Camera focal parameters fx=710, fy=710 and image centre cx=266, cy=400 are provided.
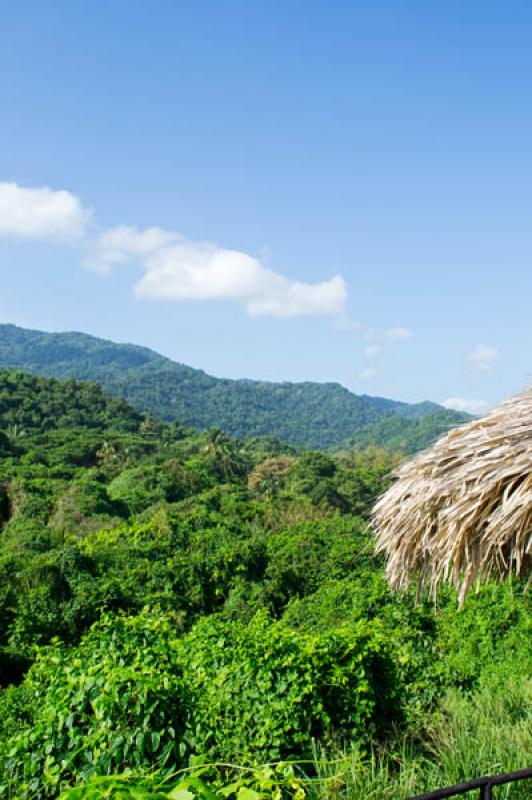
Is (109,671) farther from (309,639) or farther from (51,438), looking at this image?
(51,438)

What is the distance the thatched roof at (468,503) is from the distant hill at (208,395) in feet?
297

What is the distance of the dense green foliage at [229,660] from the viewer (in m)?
3.28

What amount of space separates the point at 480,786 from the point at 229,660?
344 cm

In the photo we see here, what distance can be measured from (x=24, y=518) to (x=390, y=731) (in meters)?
19.1

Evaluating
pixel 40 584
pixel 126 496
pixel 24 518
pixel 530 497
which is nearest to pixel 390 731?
pixel 530 497

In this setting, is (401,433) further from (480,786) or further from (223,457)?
(480,786)

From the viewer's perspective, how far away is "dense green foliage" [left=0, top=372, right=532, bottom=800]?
3283 millimetres

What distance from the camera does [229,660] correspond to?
4.84 metres

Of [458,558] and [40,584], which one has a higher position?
[458,558]

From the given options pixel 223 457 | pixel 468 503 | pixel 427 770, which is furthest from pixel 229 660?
pixel 223 457

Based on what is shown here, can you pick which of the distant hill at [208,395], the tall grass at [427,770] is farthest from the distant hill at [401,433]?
the tall grass at [427,770]

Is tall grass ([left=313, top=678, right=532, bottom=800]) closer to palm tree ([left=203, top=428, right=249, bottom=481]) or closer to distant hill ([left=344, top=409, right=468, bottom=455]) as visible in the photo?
palm tree ([left=203, top=428, right=249, bottom=481])

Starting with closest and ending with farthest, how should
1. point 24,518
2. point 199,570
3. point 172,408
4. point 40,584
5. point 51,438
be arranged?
point 40,584
point 199,570
point 24,518
point 51,438
point 172,408

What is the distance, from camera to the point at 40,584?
1278 cm
